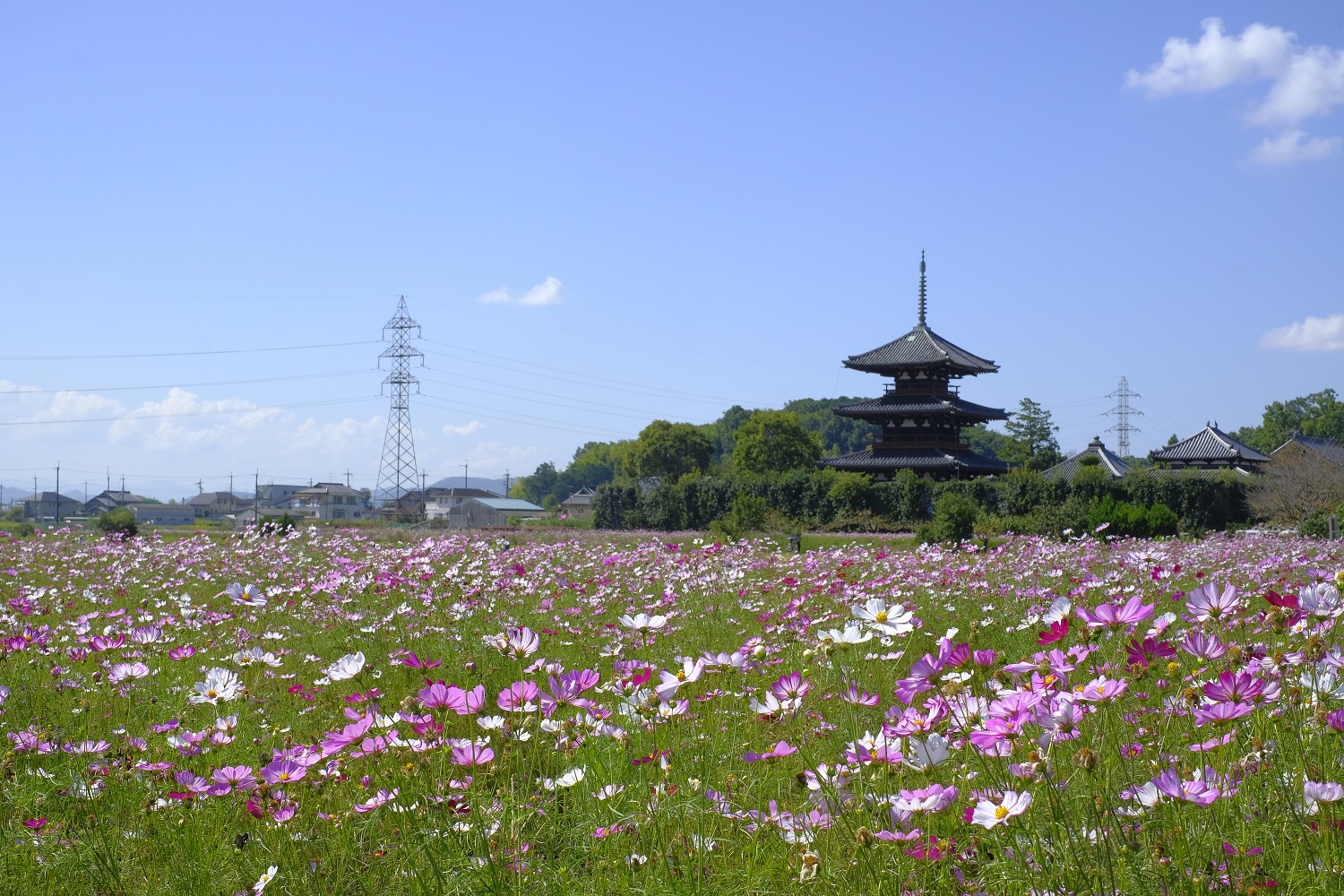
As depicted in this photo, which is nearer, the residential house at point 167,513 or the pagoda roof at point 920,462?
the pagoda roof at point 920,462

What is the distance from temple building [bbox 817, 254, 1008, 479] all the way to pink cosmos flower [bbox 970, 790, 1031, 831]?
32.9m

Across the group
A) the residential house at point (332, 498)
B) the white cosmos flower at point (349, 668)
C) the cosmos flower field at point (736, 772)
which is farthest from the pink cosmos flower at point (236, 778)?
the residential house at point (332, 498)

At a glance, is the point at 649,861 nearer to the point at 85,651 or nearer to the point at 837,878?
the point at 837,878

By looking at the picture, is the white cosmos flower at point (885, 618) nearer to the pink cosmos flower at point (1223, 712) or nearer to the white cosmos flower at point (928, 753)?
the white cosmos flower at point (928, 753)

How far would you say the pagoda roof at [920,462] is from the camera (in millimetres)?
33812

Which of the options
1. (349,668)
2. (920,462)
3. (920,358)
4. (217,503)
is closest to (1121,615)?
(349,668)

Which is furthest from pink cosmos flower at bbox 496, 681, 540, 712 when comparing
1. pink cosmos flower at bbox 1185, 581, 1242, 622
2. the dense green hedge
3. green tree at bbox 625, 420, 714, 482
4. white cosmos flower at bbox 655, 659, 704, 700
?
green tree at bbox 625, 420, 714, 482

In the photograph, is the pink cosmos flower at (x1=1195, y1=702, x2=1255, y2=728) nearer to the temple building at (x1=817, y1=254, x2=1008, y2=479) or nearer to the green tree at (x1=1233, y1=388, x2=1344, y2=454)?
the temple building at (x1=817, y1=254, x2=1008, y2=479)

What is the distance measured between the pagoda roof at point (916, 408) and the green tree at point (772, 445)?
1460 centimetres

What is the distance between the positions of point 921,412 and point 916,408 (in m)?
0.26

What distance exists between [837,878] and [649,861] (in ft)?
1.29

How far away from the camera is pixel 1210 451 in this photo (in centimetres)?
4125

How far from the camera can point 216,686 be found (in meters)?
2.52

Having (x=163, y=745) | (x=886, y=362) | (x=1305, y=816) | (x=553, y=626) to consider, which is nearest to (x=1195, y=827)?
(x=1305, y=816)
